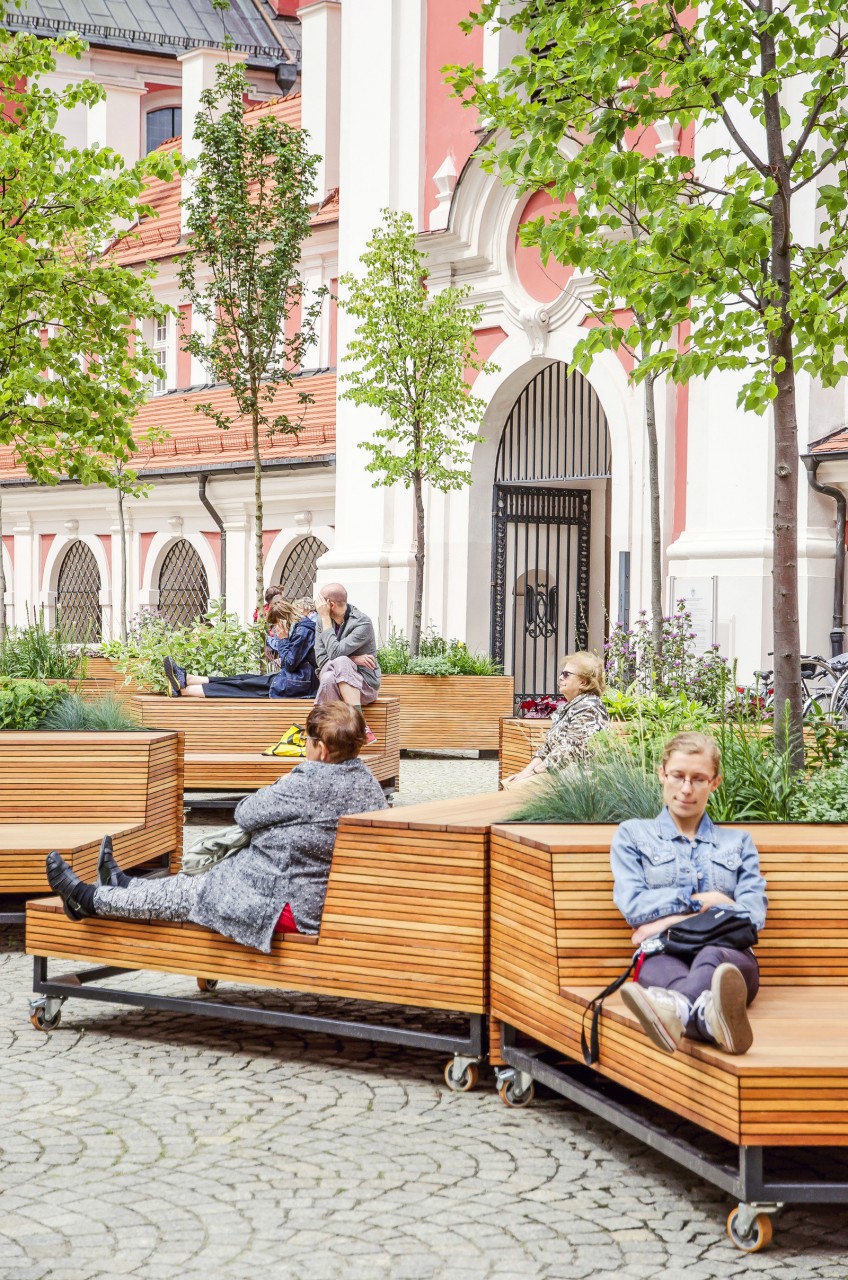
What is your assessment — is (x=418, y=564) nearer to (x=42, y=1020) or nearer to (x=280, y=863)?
(x=42, y=1020)

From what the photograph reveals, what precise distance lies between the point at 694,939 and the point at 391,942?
124 centimetres

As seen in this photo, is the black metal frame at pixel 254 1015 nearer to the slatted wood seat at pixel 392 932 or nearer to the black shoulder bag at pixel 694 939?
the slatted wood seat at pixel 392 932

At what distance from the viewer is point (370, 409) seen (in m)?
22.5

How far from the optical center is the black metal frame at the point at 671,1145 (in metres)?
4.16

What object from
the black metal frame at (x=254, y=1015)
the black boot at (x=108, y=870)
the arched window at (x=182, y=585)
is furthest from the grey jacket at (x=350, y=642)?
the arched window at (x=182, y=585)

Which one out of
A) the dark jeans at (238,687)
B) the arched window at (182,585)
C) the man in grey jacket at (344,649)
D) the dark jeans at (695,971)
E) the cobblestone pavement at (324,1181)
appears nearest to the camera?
the cobblestone pavement at (324,1181)

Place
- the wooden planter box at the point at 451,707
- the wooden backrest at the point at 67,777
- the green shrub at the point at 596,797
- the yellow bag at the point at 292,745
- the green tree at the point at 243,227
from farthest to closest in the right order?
the green tree at the point at 243,227 < the wooden planter box at the point at 451,707 < the yellow bag at the point at 292,745 < the wooden backrest at the point at 67,777 < the green shrub at the point at 596,797

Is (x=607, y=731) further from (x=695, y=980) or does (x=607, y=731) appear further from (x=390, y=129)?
(x=390, y=129)

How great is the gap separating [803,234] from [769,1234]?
13.9m

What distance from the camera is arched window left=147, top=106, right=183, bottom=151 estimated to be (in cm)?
3841

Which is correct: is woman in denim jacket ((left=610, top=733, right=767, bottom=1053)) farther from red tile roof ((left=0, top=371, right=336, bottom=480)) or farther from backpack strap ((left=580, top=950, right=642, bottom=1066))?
red tile roof ((left=0, top=371, right=336, bottom=480))

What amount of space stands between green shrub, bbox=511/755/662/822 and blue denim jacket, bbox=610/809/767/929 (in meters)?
0.66

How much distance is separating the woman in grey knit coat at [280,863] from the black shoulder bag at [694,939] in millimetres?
1331

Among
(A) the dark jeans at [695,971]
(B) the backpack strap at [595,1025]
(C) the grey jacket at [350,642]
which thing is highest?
(C) the grey jacket at [350,642]
